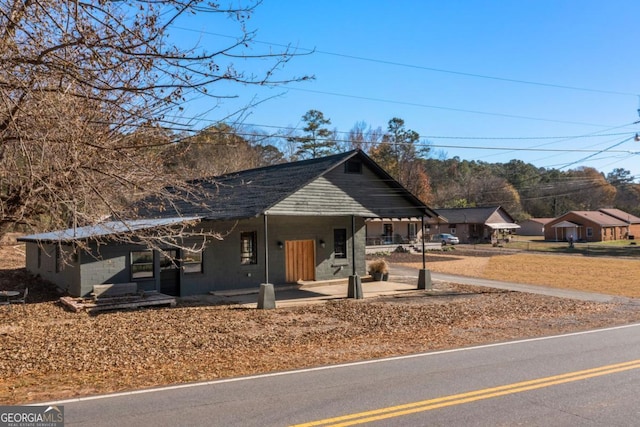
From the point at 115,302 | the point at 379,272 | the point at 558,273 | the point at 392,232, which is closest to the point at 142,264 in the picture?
the point at 115,302

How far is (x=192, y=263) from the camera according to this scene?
1994cm

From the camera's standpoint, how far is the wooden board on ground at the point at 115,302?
15773 millimetres

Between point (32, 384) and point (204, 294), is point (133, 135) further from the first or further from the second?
point (204, 294)

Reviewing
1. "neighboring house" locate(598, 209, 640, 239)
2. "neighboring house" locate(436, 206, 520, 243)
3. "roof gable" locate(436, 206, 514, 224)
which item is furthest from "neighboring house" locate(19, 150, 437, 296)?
"neighboring house" locate(598, 209, 640, 239)

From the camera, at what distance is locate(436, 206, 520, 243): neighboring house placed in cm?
6850

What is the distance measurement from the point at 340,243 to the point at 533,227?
71.6m

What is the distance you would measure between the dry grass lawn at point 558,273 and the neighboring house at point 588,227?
37.0 meters

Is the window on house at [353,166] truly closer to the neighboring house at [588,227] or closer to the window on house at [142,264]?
the window on house at [142,264]

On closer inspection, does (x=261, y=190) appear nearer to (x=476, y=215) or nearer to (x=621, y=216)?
(x=476, y=215)

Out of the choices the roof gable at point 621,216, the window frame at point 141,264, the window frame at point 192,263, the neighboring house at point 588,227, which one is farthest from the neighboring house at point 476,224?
the window frame at point 141,264

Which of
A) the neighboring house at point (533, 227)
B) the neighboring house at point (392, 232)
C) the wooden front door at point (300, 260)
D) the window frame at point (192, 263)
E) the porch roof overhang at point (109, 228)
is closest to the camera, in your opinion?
the porch roof overhang at point (109, 228)

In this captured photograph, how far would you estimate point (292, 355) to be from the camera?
10.3 meters

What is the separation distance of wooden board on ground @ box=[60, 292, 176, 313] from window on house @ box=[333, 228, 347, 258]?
967cm

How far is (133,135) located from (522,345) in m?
8.90
